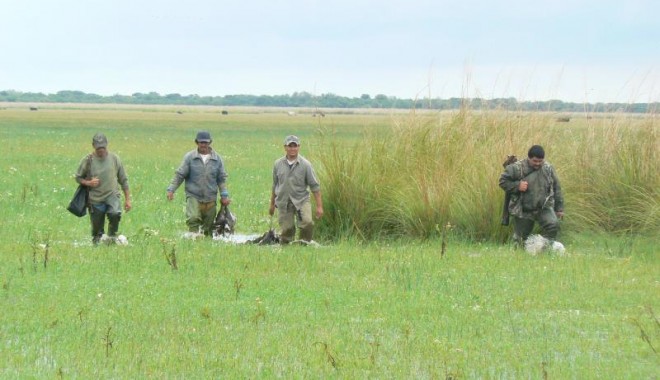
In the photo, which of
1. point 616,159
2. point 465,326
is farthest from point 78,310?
point 616,159

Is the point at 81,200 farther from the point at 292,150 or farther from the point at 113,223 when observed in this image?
the point at 292,150

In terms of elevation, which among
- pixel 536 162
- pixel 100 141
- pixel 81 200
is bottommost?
pixel 81 200

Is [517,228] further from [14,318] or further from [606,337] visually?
[14,318]

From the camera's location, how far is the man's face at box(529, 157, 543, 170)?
14.8 meters

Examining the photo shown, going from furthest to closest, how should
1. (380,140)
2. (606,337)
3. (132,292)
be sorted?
(380,140) → (132,292) → (606,337)

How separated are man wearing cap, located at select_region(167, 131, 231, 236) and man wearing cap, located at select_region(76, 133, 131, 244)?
978 millimetres

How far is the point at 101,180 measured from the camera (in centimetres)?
1438

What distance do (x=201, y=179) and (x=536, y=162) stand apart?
4456 mm

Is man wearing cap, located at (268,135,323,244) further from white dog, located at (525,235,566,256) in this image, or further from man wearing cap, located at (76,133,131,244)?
white dog, located at (525,235,566,256)

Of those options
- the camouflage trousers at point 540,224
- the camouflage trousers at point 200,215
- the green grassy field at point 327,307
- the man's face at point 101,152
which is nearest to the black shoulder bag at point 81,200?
the man's face at point 101,152

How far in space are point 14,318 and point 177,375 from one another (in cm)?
248

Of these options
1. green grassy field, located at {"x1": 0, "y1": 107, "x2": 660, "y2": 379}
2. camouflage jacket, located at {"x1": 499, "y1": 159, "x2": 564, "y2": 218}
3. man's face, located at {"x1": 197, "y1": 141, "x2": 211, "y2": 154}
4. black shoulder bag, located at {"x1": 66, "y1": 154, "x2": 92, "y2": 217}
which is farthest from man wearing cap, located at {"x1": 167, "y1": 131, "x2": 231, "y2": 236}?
camouflage jacket, located at {"x1": 499, "y1": 159, "x2": 564, "y2": 218}

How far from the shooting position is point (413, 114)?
18.1 metres

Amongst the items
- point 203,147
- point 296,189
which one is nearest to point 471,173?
point 296,189
